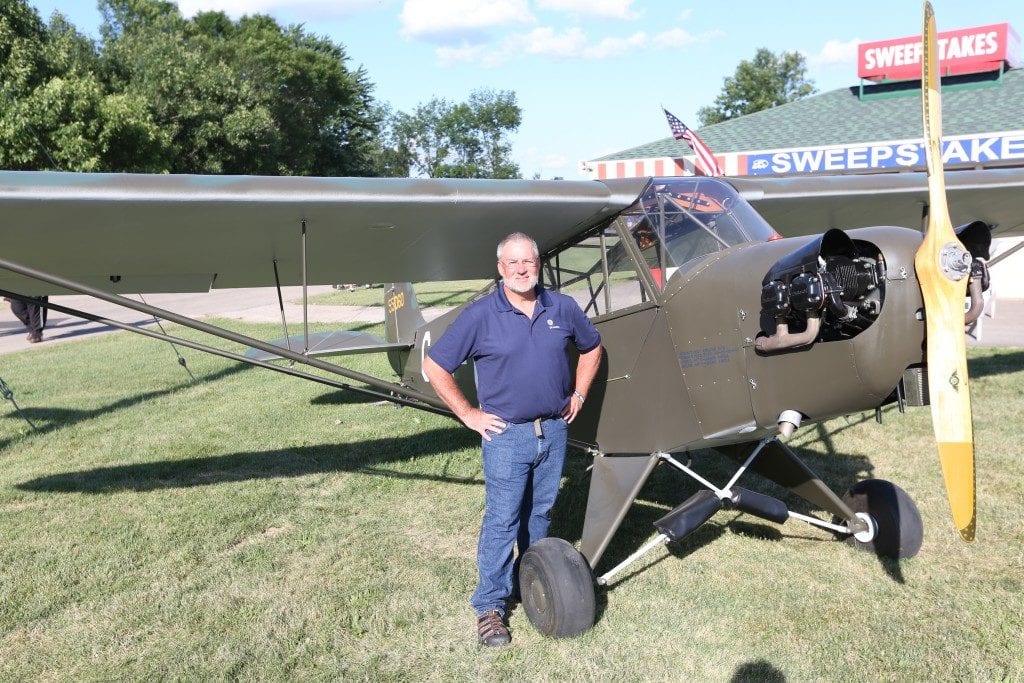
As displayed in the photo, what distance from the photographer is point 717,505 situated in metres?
3.80

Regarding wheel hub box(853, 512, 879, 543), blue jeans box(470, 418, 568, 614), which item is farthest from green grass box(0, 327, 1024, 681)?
blue jeans box(470, 418, 568, 614)

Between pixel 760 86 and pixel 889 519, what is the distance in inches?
2407

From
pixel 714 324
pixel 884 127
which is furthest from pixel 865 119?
pixel 714 324

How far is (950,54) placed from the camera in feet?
66.5

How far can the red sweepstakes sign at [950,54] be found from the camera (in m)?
19.5

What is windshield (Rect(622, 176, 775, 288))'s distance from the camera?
3.87 metres

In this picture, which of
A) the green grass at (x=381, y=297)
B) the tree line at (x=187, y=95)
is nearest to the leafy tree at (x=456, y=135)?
the tree line at (x=187, y=95)

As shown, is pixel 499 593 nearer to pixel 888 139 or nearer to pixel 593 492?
pixel 593 492

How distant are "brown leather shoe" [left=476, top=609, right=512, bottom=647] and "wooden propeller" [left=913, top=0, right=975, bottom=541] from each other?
6.31 feet

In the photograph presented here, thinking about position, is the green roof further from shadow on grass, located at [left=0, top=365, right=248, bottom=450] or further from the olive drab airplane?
shadow on grass, located at [left=0, top=365, right=248, bottom=450]

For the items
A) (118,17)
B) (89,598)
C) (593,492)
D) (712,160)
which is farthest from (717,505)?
(118,17)

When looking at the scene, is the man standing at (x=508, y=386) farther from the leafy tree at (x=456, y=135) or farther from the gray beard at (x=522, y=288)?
the leafy tree at (x=456, y=135)

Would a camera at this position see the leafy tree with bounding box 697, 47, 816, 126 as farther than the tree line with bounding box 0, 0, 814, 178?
Yes

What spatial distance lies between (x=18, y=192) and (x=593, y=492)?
10.5 ft
